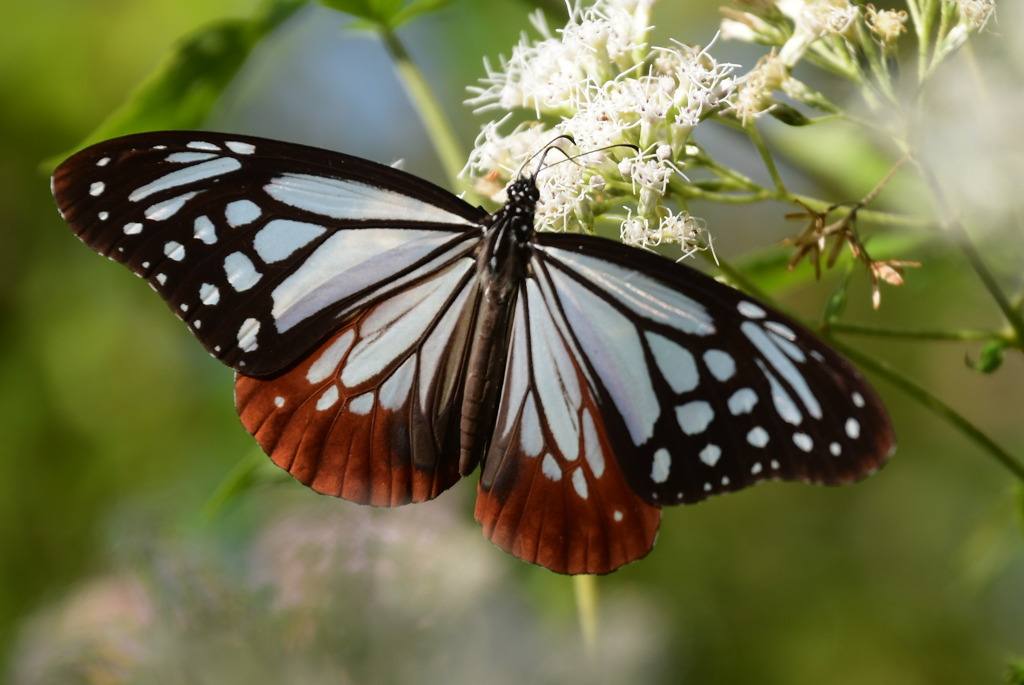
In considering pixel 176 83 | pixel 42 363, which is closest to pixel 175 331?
pixel 42 363

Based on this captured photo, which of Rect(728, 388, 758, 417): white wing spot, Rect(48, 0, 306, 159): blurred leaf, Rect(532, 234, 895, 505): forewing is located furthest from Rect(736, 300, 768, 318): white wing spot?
Rect(48, 0, 306, 159): blurred leaf

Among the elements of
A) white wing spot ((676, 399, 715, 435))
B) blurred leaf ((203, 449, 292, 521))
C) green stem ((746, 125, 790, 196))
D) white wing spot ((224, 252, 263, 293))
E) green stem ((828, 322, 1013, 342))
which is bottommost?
blurred leaf ((203, 449, 292, 521))

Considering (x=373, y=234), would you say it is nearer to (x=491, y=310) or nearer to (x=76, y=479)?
(x=491, y=310)

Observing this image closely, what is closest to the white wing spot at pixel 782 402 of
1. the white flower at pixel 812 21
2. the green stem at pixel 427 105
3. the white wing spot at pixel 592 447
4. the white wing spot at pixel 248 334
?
the white wing spot at pixel 592 447

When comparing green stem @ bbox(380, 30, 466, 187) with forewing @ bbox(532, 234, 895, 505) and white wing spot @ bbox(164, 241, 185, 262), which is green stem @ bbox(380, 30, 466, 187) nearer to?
forewing @ bbox(532, 234, 895, 505)

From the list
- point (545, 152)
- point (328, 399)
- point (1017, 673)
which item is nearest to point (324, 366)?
point (328, 399)

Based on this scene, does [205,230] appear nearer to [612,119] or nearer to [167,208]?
[167,208]
